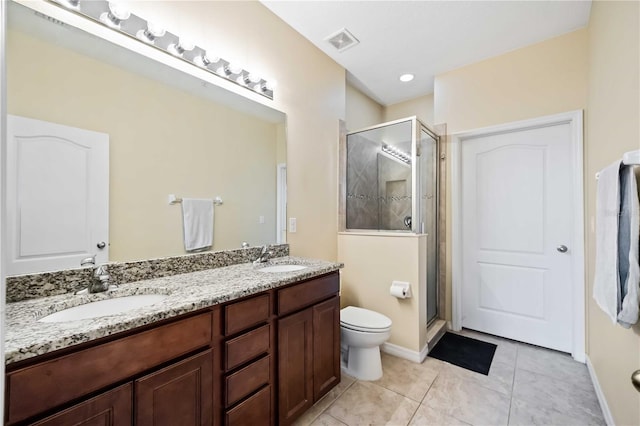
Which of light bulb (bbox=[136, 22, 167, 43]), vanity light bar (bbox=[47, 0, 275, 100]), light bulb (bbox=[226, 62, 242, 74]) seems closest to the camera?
vanity light bar (bbox=[47, 0, 275, 100])

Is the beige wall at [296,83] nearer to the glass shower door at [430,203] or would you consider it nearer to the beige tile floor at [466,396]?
the glass shower door at [430,203]

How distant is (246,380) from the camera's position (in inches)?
50.0

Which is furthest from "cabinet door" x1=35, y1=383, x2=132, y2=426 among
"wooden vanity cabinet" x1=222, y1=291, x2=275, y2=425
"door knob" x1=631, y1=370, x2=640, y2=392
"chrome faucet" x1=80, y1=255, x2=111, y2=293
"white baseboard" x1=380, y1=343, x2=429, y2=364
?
"white baseboard" x1=380, y1=343, x2=429, y2=364

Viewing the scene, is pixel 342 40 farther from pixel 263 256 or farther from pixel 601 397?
pixel 601 397

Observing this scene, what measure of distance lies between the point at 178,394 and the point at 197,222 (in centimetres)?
91

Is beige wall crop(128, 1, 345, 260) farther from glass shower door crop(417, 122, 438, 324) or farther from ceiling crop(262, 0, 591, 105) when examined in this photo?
glass shower door crop(417, 122, 438, 324)

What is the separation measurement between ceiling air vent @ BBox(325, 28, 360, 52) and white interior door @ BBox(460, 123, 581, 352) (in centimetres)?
158

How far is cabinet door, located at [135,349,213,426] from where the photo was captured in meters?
0.95

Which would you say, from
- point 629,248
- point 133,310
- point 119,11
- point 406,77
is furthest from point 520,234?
point 119,11

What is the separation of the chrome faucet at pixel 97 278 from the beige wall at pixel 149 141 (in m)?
0.08

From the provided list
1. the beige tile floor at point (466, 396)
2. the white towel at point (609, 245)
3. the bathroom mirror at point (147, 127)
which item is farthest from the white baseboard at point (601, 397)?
the bathroom mirror at point (147, 127)

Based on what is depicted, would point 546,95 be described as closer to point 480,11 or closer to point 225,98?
point 480,11

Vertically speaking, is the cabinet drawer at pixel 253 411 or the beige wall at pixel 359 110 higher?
the beige wall at pixel 359 110

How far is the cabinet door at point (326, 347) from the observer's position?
1.68 m
